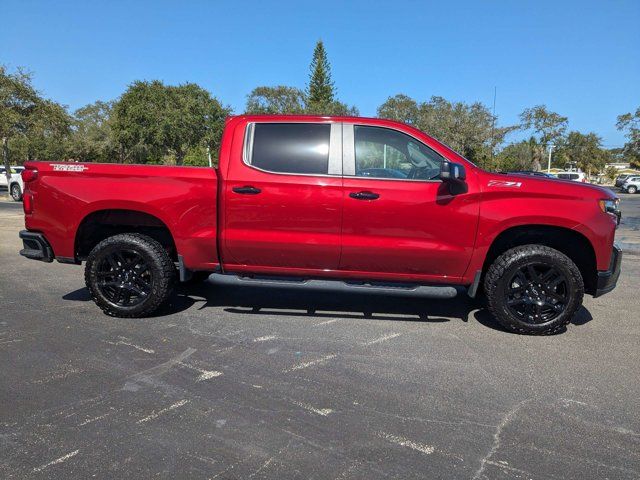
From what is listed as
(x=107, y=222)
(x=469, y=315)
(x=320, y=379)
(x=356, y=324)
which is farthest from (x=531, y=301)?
(x=107, y=222)

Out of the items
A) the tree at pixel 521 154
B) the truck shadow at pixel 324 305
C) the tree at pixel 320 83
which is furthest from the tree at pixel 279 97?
the truck shadow at pixel 324 305

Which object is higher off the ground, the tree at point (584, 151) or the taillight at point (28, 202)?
the tree at point (584, 151)

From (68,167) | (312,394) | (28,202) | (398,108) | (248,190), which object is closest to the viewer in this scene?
(312,394)

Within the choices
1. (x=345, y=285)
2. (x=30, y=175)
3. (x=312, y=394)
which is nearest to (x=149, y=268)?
(x=30, y=175)

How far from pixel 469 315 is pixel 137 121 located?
36.9 m

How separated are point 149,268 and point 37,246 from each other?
1.19 metres

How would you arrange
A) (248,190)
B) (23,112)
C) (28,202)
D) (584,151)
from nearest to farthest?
(248,190)
(28,202)
(23,112)
(584,151)

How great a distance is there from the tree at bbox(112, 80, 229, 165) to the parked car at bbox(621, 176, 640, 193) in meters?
35.1

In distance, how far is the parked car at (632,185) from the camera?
4325 cm

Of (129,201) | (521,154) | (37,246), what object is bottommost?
(37,246)

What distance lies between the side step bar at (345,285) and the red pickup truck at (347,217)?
3cm

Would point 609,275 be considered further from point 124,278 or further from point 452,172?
point 124,278

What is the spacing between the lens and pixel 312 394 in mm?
3416

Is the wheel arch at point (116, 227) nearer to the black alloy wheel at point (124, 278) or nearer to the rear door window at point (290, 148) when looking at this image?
the black alloy wheel at point (124, 278)
